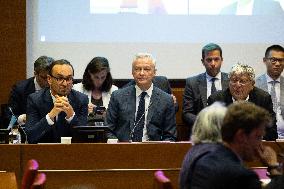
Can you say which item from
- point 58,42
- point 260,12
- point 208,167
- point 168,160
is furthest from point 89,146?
point 260,12

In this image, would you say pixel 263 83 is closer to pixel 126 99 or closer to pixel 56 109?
pixel 126 99

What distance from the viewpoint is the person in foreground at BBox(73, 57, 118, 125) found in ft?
22.5

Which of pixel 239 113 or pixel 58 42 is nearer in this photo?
pixel 239 113

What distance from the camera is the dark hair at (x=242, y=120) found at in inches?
131

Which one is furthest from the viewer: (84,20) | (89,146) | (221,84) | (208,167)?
Answer: (84,20)

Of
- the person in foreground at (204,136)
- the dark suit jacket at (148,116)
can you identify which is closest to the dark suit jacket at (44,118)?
the dark suit jacket at (148,116)

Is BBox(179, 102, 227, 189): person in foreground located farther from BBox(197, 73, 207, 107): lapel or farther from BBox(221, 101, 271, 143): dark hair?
BBox(197, 73, 207, 107): lapel

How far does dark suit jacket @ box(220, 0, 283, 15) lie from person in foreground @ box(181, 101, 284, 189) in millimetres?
4862

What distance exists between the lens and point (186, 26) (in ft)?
26.8

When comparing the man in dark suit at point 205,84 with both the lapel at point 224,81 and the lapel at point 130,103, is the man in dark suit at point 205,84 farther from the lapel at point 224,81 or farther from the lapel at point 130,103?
the lapel at point 130,103

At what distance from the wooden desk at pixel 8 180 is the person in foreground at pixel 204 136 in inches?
55.6

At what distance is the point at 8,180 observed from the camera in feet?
15.4

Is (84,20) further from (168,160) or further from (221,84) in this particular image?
(168,160)

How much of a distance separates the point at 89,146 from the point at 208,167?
6.75 feet
